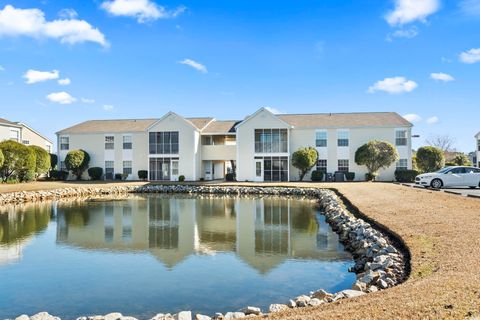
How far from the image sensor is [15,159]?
36969 mm

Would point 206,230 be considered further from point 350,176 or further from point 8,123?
point 8,123

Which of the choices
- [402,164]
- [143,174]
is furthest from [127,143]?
[402,164]

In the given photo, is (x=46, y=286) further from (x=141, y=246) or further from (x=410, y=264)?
(x=410, y=264)

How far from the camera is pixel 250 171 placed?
135 feet

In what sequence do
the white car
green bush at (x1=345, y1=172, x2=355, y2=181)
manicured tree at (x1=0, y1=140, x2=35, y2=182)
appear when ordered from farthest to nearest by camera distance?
green bush at (x1=345, y1=172, x2=355, y2=181) < manicured tree at (x1=0, y1=140, x2=35, y2=182) < the white car

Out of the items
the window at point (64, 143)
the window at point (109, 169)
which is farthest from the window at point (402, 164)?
the window at point (64, 143)

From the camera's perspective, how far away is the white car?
2694cm

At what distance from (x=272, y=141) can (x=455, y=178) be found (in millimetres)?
18044

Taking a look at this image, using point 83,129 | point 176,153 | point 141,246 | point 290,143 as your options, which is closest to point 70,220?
point 141,246

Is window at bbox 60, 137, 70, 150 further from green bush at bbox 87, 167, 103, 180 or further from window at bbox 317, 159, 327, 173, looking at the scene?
window at bbox 317, 159, 327, 173

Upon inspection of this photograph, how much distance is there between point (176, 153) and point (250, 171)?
804cm

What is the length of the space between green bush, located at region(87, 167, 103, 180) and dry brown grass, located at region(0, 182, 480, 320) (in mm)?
36063

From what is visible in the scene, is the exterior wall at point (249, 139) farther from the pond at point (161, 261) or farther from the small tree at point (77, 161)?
the pond at point (161, 261)

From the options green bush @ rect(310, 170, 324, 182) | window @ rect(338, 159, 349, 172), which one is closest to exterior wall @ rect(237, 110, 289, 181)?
green bush @ rect(310, 170, 324, 182)
